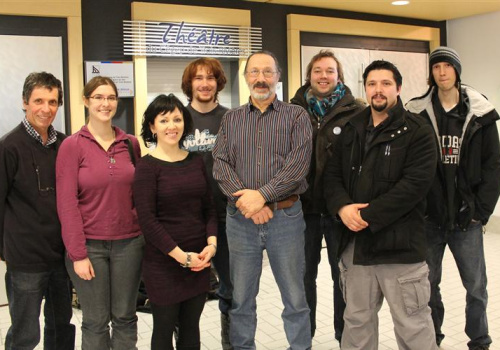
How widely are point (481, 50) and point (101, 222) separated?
5941mm

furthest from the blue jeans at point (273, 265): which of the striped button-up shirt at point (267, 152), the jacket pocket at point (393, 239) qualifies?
the jacket pocket at point (393, 239)

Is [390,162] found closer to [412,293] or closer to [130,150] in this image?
[412,293]

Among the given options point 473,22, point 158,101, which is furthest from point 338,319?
point 473,22

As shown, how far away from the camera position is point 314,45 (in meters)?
5.98

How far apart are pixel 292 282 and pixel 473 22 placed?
5536 millimetres

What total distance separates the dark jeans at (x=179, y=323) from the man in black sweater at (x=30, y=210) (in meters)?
0.58

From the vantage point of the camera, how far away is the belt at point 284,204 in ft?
8.49

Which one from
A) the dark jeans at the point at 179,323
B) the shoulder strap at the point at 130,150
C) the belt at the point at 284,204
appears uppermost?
the shoulder strap at the point at 130,150

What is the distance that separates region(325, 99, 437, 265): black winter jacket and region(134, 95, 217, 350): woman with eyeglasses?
0.71 m

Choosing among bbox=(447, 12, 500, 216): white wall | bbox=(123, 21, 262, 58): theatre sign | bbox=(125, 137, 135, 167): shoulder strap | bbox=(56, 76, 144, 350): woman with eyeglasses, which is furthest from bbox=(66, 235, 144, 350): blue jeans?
bbox=(447, 12, 500, 216): white wall

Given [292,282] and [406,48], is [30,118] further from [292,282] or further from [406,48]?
[406,48]

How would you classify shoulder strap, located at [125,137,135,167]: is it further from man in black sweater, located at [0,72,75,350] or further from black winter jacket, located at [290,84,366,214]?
black winter jacket, located at [290,84,366,214]

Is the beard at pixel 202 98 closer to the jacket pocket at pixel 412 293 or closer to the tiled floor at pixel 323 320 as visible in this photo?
the jacket pocket at pixel 412 293

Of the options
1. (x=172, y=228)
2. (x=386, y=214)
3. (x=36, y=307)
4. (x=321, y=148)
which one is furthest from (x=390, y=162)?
(x=36, y=307)
